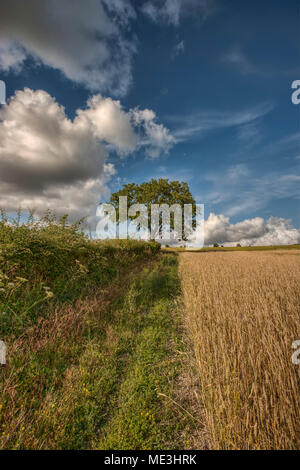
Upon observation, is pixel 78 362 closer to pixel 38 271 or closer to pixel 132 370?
pixel 132 370

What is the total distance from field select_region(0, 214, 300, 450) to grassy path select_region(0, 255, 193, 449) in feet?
0.05

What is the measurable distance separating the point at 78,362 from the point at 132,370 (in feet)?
3.49

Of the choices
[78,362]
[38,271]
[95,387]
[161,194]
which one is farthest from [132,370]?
[161,194]

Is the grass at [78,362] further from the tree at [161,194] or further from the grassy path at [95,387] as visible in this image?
the tree at [161,194]

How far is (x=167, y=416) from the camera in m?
2.50

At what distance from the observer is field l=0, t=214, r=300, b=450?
7.02ft

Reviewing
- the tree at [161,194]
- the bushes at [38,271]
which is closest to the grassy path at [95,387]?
the bushes at [38,271]

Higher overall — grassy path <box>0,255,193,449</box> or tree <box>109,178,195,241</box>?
tree <box>109,178,195,241</box>

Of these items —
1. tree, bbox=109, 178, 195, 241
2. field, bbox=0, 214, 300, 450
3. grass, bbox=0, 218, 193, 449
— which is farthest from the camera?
tree, bbox=109, 178, 195, 241

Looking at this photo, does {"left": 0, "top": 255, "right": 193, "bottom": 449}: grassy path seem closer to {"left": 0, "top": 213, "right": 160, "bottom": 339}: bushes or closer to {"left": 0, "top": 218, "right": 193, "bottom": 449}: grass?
{"left": 0, "top": 218, "right": 193, "bottom": 449}: grass

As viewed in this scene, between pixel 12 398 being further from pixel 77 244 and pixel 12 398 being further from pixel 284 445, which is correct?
pixel 77 244

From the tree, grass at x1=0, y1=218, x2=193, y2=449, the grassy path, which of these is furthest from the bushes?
the tree

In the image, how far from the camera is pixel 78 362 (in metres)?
3.52

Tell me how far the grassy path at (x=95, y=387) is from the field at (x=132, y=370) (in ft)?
0.05
